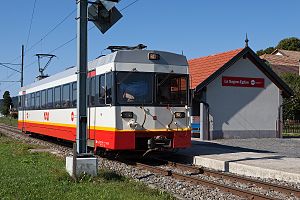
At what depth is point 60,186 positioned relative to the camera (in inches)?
344

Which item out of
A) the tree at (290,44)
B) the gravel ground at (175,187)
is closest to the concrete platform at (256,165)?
the gravel ground at (175,187)

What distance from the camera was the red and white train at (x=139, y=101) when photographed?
13.3 metres

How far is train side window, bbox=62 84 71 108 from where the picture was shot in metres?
17.4

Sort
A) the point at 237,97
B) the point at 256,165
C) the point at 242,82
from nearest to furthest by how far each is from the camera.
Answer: the point at 256,165, the point at 237,97, the point at 242,82

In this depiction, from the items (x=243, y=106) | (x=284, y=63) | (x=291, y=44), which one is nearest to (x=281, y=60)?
(x=284, y=63)

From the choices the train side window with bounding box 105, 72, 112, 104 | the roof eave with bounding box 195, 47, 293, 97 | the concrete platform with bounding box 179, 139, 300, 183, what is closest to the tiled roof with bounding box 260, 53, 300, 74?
the roof eave with bounding box 195, 47, 293, 97

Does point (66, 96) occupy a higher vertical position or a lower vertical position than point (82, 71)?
lower

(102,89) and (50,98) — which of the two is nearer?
(102,89)

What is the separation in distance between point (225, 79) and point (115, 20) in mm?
16555

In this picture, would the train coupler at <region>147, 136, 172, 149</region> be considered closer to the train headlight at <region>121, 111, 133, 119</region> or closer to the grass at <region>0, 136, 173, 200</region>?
the train headlight at <region>121, 111, 133, 119</region>

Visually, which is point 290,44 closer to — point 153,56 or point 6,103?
point 6,103

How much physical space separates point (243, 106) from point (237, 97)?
645 millimetres

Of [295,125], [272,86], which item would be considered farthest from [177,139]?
[295,125]

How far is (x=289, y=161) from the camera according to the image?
1373 centimetres
